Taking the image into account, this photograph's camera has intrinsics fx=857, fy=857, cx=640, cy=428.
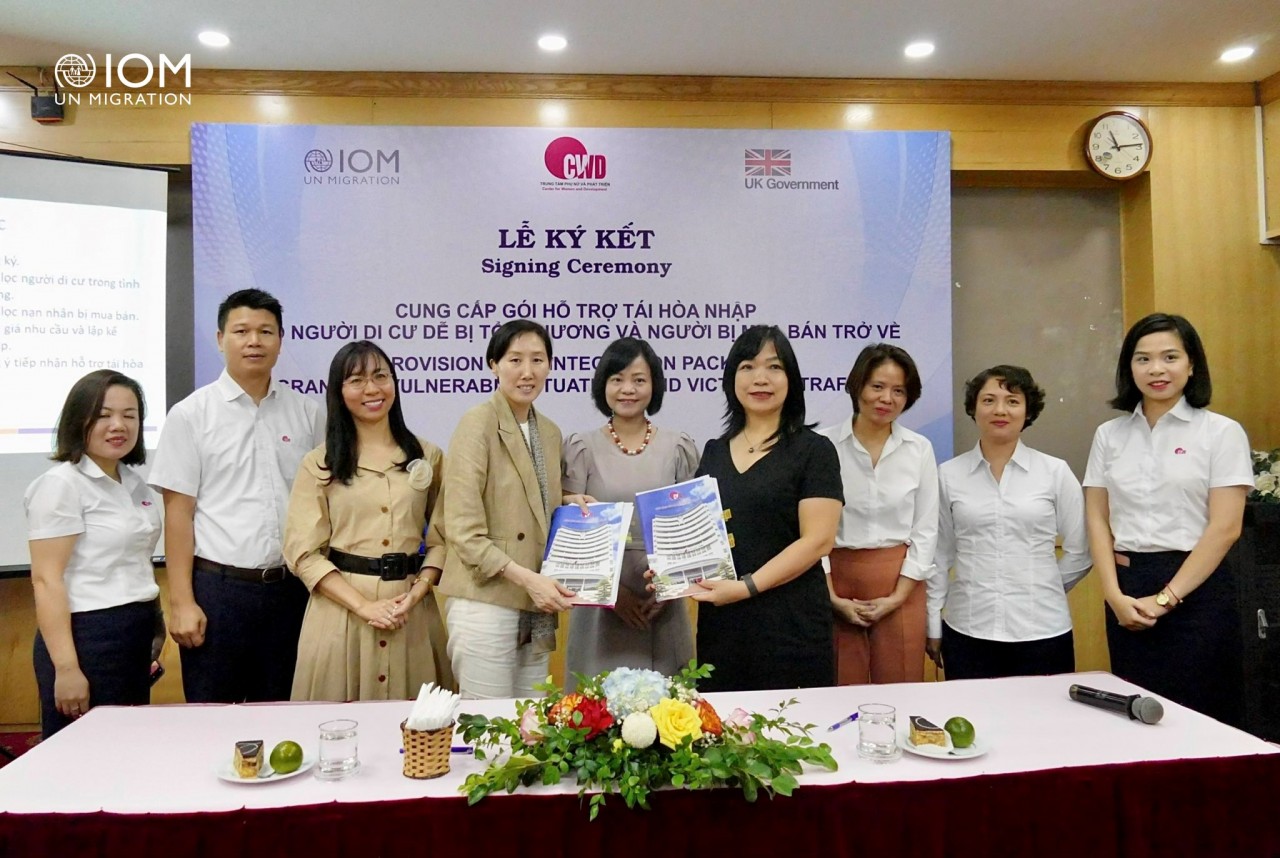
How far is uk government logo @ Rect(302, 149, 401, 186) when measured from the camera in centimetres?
426

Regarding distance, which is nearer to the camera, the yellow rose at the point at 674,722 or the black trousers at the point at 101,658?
the yellow rose at the point at 674,722

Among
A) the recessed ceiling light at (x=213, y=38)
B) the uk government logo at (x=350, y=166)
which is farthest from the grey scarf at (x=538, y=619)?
the recessed ceiling light at (x=213, y=38)

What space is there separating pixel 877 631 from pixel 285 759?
1.85m

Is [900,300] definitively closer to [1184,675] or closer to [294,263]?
[1184,675]

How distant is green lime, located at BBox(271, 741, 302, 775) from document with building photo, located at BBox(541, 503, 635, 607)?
0.86 m

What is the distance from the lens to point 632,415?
2.63m

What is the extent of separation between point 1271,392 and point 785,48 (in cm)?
322

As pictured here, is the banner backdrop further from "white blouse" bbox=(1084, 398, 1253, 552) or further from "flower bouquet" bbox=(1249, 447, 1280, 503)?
"white blouse" bbox=(1084, 398, 1253, 552)

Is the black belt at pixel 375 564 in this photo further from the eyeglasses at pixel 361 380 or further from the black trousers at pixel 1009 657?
the black trousers at pixel 1009 657

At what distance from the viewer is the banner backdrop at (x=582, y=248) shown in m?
4.23

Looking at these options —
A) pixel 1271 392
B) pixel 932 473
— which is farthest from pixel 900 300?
pixel 1271 392

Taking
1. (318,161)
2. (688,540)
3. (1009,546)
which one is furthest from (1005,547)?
(318,161)

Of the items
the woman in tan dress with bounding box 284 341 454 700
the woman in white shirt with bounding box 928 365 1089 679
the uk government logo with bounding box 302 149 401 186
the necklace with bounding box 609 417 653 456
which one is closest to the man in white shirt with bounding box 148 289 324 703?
the woman in tan dress with bounding box 284 341 454 700

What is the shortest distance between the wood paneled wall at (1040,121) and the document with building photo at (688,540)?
2773 millimetres
